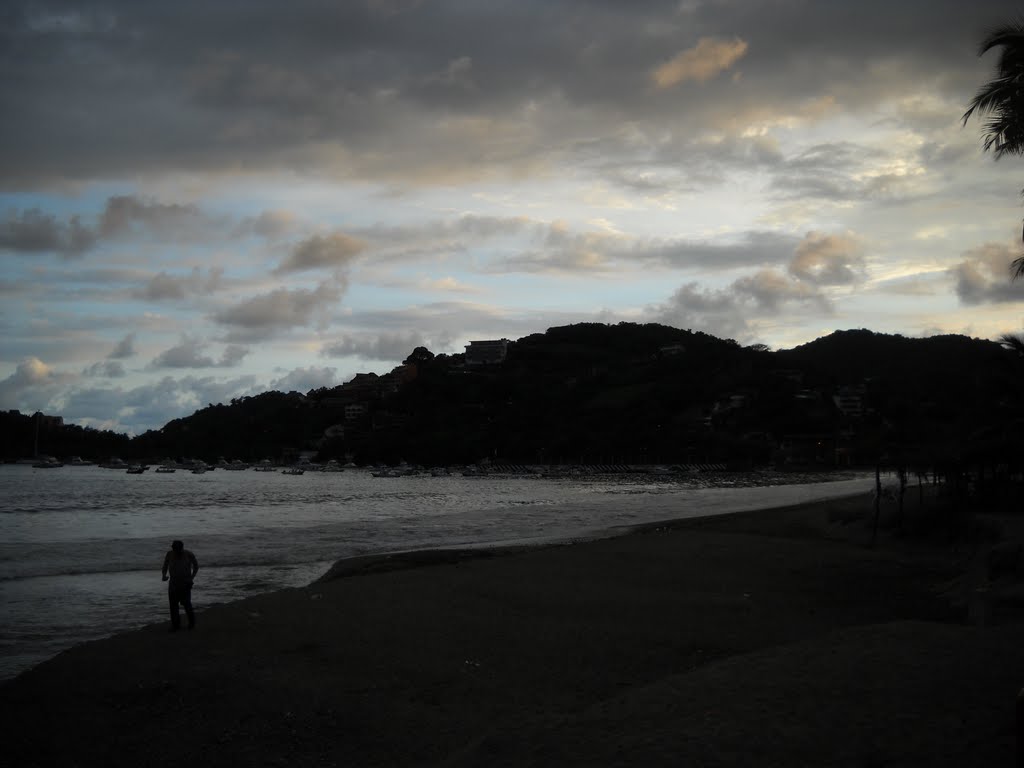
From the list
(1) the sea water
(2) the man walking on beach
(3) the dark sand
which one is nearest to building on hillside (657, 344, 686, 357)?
(1) the sea water

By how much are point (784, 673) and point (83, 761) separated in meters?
6.61

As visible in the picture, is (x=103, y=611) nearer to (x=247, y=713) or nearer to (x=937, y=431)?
(x=247, y=713)

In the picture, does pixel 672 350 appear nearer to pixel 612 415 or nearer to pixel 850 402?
pixel 612 415

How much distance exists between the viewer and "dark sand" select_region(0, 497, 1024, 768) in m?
6.05

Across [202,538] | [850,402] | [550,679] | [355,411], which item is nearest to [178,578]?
[550,679]

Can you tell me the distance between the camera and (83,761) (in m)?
7.43

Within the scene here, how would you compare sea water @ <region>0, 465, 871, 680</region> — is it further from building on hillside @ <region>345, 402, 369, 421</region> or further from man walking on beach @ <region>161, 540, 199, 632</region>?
building on hillside @ <region>345, 402, 369, 421</region>

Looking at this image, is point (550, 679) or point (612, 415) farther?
point (612, 415)

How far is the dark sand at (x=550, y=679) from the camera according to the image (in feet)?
19.8

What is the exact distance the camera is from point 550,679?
944cm

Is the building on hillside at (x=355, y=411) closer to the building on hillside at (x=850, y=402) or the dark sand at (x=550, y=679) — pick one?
the building on hillside at (x=850, y=402)

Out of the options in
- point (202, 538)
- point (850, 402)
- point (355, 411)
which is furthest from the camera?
point (355, 411)

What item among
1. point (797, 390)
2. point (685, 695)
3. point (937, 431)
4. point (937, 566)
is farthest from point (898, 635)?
point (797, 390)

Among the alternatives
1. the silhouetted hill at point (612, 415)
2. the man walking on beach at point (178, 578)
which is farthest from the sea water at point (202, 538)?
the silhouetted hill at point (612, 415)
